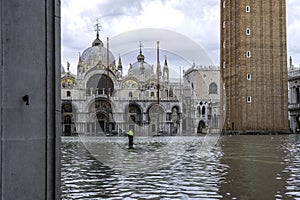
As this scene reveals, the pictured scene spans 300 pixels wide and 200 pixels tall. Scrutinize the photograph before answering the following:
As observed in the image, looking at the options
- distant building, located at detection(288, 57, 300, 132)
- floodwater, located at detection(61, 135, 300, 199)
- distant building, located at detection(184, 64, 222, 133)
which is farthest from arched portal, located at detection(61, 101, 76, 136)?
floodwater, located at detection(61, 135, 300, 199)

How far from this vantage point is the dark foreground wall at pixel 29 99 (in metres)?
3.77

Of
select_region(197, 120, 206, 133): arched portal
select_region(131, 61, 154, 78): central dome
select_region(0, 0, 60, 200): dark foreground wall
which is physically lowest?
select_region(197, 120, 206, 133): arched portal

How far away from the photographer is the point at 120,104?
6219cm

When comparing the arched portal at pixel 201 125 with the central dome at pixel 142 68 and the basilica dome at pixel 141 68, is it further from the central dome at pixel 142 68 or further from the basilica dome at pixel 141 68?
the central dome at pixel 142 68

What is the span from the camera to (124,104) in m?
62.5

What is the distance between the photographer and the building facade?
4578 cm

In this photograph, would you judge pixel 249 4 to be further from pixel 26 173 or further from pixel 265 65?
pixel 26 173

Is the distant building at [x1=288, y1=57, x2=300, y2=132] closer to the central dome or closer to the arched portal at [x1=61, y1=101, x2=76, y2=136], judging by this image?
the central dome

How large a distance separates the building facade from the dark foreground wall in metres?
42.5

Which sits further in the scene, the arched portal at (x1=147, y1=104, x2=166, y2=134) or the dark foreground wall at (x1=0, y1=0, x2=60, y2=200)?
the arched portal at (x1=147, y1=104, x2=166, y2=134)

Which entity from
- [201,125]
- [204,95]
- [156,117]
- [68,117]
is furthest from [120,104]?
[204,95]

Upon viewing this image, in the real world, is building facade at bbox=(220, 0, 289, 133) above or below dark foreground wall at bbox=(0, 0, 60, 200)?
above

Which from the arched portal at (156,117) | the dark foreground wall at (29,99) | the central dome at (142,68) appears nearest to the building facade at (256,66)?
the arched portal at (156,117)

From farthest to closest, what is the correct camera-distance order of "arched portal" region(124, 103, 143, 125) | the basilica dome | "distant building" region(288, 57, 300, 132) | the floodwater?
the basilica dome, "arched portal" region(124, 103, 143, 125), "distant building" region(288, 57, 300, 132), the floodwater
